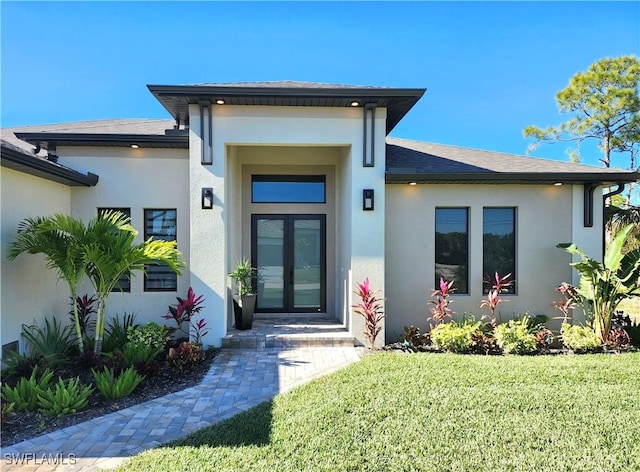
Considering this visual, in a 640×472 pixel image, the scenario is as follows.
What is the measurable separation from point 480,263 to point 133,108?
14742mm

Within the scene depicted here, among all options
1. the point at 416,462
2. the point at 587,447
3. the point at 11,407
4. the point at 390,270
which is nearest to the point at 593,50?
the point at 390,270

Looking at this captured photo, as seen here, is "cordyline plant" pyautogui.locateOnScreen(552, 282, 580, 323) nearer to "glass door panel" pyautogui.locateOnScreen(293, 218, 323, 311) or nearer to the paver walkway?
the paver walkway

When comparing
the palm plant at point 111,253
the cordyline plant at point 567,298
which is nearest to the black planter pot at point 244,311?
the palm plant at point 111,253

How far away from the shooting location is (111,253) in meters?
6.12

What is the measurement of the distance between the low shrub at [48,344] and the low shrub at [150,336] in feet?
3.59

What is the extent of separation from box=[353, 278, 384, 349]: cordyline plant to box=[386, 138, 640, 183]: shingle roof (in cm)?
260

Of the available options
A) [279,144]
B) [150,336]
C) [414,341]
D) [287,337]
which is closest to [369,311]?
[414,341]

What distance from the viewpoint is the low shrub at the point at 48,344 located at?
20.5ft

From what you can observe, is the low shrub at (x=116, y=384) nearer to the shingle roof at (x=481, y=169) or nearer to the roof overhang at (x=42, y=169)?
the roof overhang at (x=42, y=169)

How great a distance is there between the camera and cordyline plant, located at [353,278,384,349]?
286 inches

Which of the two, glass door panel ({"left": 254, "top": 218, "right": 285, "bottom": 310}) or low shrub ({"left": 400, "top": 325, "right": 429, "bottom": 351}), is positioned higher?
glass door panel ({"left": 254, "top": 218, "right": 285, "bottom": 310})

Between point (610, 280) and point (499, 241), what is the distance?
89.6 inches

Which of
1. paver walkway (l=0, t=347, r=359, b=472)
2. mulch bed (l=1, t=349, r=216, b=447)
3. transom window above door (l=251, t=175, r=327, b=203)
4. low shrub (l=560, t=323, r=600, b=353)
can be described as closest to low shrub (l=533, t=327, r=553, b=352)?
low shrub (l=560, t=323, r=600, b=353)

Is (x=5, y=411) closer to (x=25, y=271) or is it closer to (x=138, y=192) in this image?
(x=25, y=271)
